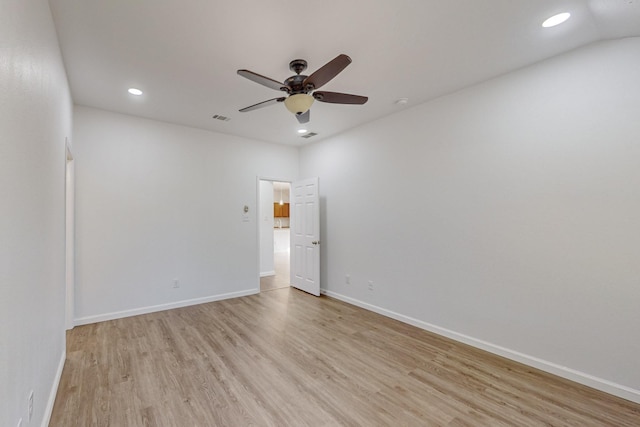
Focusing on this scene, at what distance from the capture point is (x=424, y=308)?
11.6ft

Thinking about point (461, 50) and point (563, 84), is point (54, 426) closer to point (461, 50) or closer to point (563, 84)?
point (461, 50)

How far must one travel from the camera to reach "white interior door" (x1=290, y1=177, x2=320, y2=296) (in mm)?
4945

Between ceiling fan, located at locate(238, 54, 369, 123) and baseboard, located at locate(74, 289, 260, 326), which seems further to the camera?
baseboard, located at locate(74, 289, 260, 326)

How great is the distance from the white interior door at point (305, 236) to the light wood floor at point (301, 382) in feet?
4.79

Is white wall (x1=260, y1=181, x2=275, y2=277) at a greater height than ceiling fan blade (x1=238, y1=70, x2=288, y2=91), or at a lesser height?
lesser

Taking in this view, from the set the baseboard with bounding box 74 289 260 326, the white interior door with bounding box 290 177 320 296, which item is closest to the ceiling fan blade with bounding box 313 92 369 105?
the white interior door with bounding box 290 177 320 296

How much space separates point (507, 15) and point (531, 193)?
5.08 ft

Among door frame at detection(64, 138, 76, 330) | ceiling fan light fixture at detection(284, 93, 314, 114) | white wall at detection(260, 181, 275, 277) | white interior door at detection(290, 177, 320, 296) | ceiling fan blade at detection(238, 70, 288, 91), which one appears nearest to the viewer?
ceiling fan blade at detection(238, 70, 288, 91)

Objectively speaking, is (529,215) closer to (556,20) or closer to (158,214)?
(556,20)

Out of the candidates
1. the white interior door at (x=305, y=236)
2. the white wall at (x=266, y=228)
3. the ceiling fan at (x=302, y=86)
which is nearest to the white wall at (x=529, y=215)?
the white interior door at (x=305, y=236)

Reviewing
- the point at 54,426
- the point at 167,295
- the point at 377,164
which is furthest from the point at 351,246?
the point at 54,426

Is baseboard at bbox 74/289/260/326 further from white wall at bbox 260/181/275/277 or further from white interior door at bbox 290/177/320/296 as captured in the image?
white wall at bbox 260/181/275/277

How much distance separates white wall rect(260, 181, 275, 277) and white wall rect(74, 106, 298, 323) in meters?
1.48

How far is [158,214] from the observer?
4195 mm
